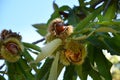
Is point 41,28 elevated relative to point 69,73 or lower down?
elevated

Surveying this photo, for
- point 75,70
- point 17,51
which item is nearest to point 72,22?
point 75,70

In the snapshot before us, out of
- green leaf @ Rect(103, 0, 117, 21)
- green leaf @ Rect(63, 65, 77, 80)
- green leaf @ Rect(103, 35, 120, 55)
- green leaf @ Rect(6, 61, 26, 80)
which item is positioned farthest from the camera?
green leaf @ Rect(103, 0, 117, 21)

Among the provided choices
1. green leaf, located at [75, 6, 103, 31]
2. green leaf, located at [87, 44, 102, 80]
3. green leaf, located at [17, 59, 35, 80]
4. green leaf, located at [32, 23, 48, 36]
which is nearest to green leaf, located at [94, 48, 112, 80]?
green leaf, located at [87, 44, 102, 80]

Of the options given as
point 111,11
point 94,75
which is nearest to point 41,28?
point 94,75

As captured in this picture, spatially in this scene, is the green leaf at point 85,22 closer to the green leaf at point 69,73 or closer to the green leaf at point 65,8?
the green leaf at point 69,73

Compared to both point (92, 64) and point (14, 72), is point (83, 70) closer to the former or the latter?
point (92, 64)

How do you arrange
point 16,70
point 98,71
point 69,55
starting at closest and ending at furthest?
point 69,55 < point 98,71 < point 16,70

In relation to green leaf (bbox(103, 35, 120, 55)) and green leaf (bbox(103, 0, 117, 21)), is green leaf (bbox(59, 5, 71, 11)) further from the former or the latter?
green leaf (bbox(103, 35, 120, 55))

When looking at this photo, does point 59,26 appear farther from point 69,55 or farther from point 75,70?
point 75,70
